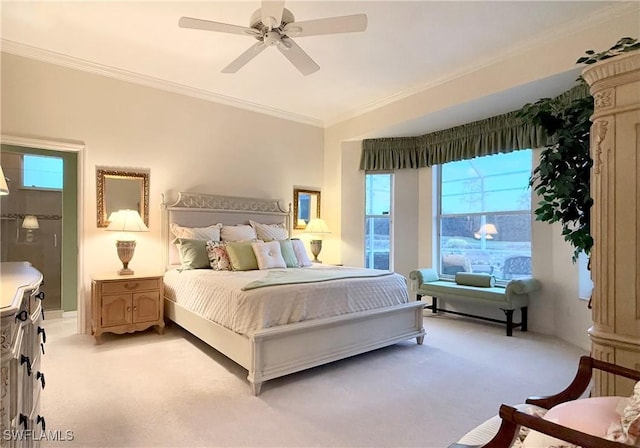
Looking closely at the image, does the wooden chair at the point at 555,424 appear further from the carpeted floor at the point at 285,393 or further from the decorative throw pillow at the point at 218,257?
the decorative throw pillow at the point at 218,257

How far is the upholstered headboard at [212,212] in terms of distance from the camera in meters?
4.41

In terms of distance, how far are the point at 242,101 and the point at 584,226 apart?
14.3ft

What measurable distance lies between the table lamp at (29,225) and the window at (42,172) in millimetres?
407

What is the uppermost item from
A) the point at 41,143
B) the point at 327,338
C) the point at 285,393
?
the point at 41,143

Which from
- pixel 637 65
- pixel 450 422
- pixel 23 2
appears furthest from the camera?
pixel 23 2

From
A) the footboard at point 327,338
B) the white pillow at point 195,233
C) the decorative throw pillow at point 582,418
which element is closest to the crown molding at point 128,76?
the white pillow at point 195,233

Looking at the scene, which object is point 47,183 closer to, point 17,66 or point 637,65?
point 17,66

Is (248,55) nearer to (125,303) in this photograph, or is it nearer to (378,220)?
(125,303)

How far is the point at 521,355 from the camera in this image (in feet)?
11.3

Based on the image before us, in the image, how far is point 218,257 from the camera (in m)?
3.95

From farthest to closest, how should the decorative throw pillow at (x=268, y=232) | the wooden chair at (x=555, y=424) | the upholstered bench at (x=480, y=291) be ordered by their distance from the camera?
1. the decorative throw pillow at (x=268, y=232)
2. the upholstered bench at (x=480, y=291)
3. the wooden chair at (x=555, y=424)

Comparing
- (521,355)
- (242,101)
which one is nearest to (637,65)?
(521,355)

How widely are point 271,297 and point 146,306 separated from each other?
1.88 metres

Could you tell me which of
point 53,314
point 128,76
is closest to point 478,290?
point 128,76
